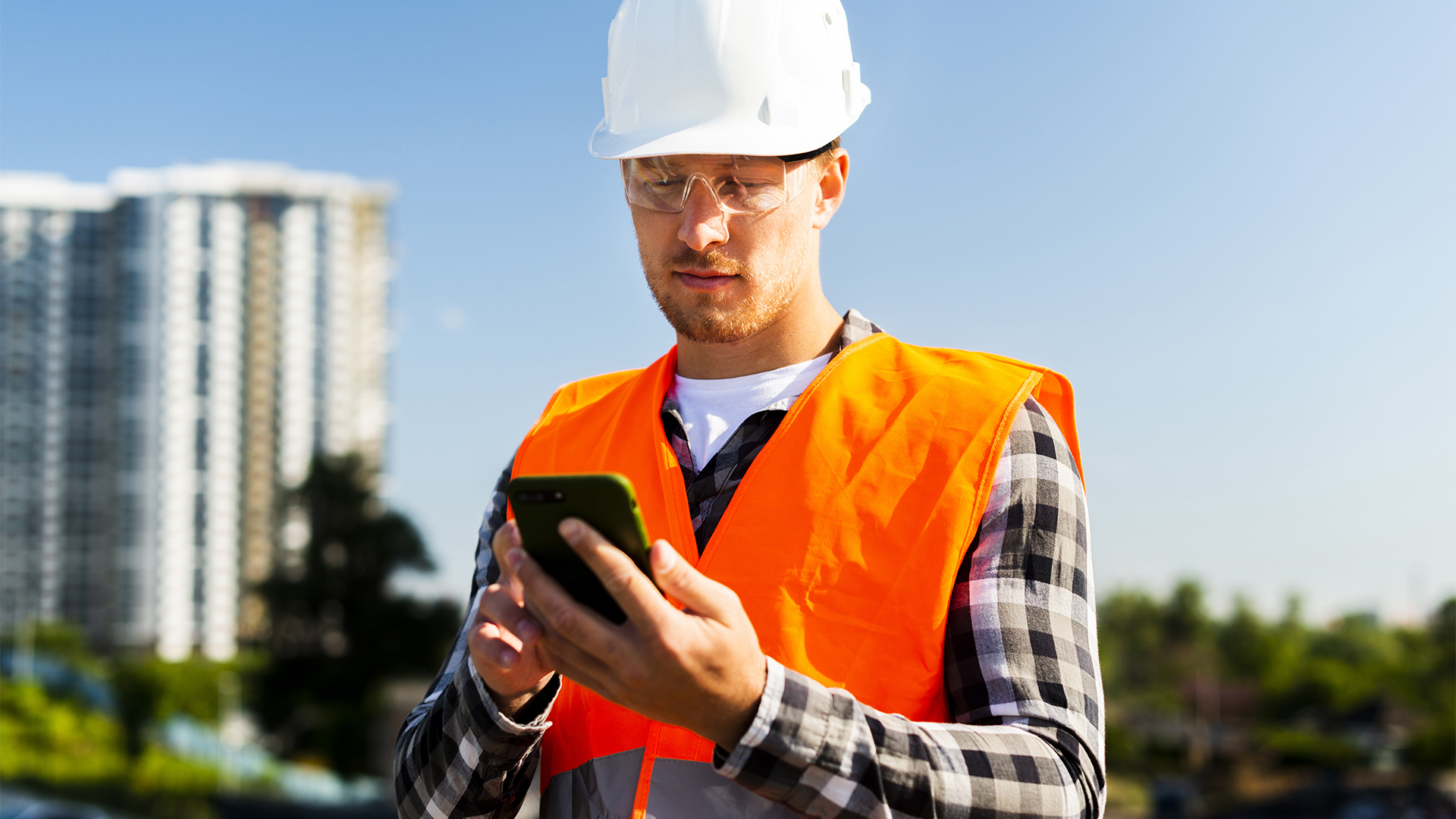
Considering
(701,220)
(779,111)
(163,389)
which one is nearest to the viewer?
(701,220)

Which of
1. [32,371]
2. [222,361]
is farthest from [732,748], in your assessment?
[32,371]

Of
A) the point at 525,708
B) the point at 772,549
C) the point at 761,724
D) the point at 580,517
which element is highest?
the point at 580,517

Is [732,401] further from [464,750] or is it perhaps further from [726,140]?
[464,750]

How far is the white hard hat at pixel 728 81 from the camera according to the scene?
1.86 metres

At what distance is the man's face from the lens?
179 cm

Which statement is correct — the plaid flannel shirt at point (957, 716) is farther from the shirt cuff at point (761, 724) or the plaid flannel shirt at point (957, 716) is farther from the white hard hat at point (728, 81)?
the white hard hat at point (728, 81)

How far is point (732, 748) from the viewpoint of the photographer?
1.24 m

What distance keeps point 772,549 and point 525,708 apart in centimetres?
44

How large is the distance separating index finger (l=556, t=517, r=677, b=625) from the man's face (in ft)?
2.47

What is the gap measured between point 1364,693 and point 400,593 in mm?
44878

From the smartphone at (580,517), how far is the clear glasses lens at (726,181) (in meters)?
0.80

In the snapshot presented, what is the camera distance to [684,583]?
3.70 ft

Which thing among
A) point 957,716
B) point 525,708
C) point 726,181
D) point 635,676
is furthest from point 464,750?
point 726,181

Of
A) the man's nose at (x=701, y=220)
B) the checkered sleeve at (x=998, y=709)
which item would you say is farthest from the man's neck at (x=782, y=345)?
the checkered sleeve at (x=998, y=709)
